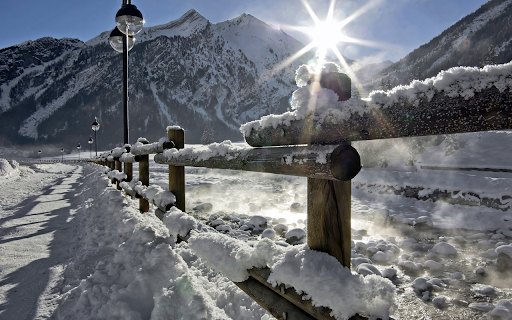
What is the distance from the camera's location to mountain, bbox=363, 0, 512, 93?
184ft

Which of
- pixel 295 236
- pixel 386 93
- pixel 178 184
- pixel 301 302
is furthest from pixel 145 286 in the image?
pixel 295 236

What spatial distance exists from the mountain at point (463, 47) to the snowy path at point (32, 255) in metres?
47.9

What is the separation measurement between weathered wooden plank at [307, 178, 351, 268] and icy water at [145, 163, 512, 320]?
76cm

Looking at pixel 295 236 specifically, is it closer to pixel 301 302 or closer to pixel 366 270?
pixel 366 270

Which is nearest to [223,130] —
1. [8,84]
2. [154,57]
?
[154,57]

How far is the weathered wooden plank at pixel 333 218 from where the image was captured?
1.30 meters

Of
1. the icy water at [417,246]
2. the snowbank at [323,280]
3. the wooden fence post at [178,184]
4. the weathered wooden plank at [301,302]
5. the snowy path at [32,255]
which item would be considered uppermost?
the wooden fence post at [178,184]

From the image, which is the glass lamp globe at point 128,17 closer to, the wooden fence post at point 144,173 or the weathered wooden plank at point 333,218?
the wooden fence post at point 144,173

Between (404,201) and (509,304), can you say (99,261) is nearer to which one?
(509,304)

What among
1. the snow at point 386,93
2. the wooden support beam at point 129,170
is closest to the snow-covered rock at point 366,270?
the snow at point 386,93

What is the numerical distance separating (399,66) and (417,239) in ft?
323

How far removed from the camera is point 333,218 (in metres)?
1.31

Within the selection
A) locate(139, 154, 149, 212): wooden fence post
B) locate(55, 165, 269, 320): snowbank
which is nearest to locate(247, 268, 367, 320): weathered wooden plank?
locate(55, 165, 269, 320): snowbank

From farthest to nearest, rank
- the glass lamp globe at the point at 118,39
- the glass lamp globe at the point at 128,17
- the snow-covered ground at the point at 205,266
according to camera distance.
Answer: the glass lamp globe at the point at 118,39, the glass lamp globe at the point at 128,17, the snow-covered ground at the point at 205,266
